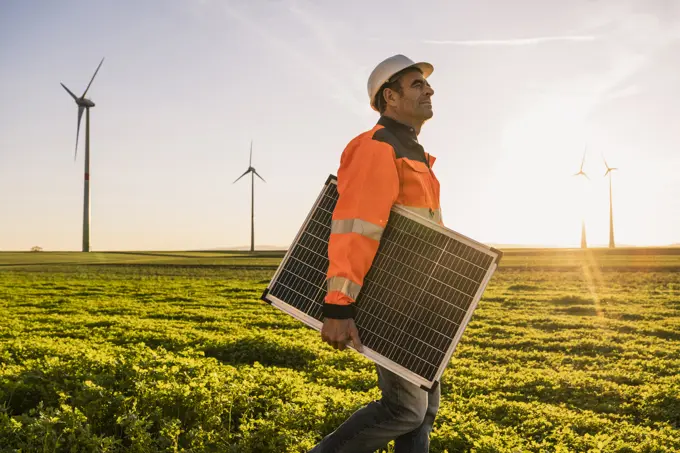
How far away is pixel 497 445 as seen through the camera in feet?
20.8

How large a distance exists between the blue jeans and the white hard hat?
226cm

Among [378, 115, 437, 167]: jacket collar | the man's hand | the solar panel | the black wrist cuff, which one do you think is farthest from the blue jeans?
[378, 115, 437, 167]: jacket collar

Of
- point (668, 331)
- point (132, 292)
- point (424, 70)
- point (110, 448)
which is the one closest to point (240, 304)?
point (132, 292)

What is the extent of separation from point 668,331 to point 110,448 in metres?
16.5

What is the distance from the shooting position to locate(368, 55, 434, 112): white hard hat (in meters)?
4.34

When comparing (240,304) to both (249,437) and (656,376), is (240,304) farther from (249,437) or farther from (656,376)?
(249,437)

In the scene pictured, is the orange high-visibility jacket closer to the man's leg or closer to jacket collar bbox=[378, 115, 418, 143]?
jacket collar bbox=[378, 115, 418, 143]

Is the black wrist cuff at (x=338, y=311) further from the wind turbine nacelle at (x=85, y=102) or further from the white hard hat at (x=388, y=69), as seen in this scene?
the wind turbine nacelle at (x=85, y=102)

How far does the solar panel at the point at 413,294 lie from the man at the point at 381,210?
7.9 inches

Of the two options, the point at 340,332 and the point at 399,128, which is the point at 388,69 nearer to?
the point at 399,128

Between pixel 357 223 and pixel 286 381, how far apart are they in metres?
4.45

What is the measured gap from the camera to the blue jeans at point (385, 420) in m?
3.97

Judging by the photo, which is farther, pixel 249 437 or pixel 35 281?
pixel 35 281

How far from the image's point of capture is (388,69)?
4.38m
